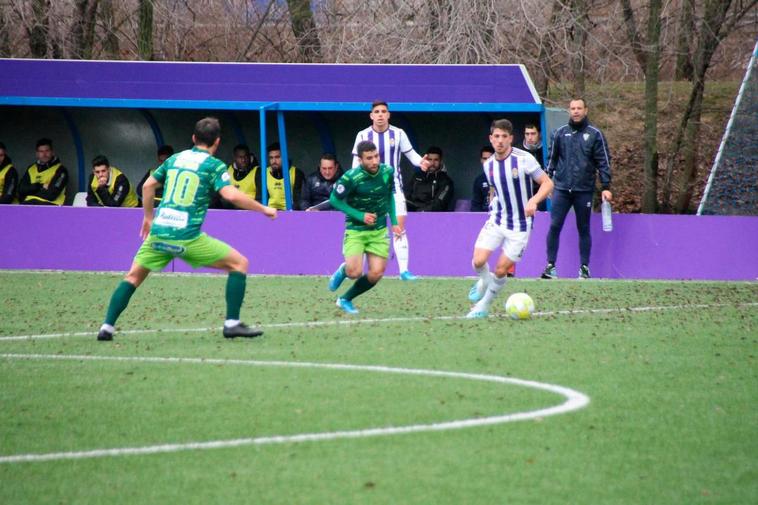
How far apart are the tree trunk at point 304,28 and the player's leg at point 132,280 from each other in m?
17.5

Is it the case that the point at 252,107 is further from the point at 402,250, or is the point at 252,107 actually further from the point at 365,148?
the point at 365,148

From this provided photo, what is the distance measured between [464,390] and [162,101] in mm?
11338

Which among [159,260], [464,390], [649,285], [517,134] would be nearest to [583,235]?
[649,285]

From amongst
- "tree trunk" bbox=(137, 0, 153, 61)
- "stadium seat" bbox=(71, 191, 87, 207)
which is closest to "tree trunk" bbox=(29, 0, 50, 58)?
"tree trunk" bbox=(137, 0, 153, 61)

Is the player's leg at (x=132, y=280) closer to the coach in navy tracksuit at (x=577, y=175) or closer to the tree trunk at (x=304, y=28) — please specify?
the coach in navy tracksuit at (x=577, y=175)

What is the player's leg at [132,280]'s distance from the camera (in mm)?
8906

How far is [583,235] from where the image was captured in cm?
1516

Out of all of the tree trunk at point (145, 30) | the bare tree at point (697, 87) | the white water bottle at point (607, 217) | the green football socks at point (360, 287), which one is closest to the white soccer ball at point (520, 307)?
the green football socks at point (360, 287)

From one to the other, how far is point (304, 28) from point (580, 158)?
40.1ft

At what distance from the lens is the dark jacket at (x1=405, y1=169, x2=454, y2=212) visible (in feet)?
56.4

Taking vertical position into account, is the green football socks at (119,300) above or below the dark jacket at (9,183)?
below

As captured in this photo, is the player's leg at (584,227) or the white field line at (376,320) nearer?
the white field line at (376,320)

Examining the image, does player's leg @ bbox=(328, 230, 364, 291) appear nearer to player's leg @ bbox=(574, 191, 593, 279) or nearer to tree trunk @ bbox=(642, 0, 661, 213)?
player's leg @ bbox=(574, 191, 593, 279)

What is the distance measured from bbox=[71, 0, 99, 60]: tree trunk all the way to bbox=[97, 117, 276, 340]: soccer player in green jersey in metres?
17.3
